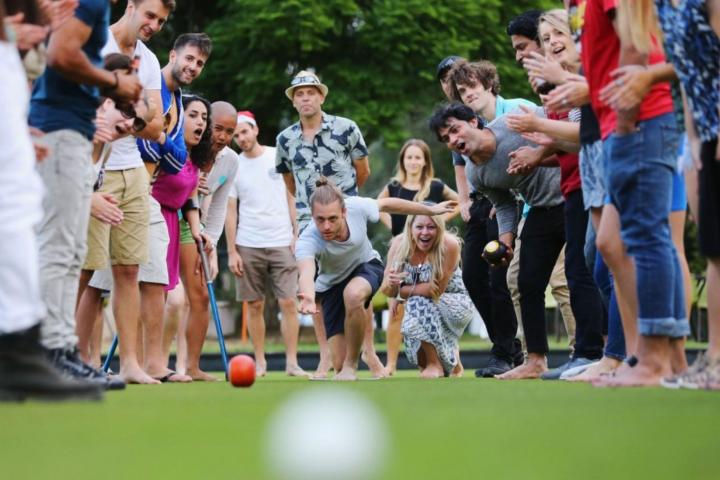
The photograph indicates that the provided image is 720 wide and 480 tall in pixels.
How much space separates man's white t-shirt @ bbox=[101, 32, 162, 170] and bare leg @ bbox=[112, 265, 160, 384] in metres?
0.57

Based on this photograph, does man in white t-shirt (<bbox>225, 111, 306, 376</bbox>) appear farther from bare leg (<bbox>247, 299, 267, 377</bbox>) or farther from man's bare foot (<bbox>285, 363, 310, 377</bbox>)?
man's bare foot (<bbox>285, 363, 310, 377</bbox>)

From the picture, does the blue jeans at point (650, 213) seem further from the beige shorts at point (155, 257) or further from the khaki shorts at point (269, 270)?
the khaki shorts at point (269, 270)

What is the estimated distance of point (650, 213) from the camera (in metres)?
4.84

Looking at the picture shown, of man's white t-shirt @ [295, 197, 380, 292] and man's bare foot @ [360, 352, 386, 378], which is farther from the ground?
man's white t-shirt @ [295, 197, 380, 292]

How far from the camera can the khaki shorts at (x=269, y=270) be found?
10.6 meters

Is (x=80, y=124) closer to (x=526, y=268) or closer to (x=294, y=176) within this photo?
(x=526, y=268)

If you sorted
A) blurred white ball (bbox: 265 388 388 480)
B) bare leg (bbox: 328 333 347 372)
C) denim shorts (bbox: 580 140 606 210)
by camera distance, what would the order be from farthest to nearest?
bare leg (bbox: 328 333 347 372) → denim shorts (bbox: 580 140 606 210) → blurred white ball (bbox: 265 388 388 480)

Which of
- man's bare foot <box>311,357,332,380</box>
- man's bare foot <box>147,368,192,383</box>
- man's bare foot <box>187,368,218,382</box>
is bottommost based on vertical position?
man's bare foot <box>311,357,332,380</box>

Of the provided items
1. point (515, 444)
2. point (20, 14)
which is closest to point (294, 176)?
point (20, 14)

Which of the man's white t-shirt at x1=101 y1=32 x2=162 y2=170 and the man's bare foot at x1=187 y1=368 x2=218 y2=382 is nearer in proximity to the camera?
the man's white t-shirt at x1=101 y1=32 x2=162 y2=170

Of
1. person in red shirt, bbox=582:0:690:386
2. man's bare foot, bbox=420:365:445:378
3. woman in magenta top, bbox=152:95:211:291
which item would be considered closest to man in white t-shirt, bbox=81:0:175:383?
woman in magenta top, bbox=152:95:211:291

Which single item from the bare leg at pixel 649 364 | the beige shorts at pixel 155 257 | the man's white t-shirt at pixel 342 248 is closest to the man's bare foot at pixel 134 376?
the beige shorts at pixel 155 257

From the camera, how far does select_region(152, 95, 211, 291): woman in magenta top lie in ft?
25.5

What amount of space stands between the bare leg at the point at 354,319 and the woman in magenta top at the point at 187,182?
1.09 m
